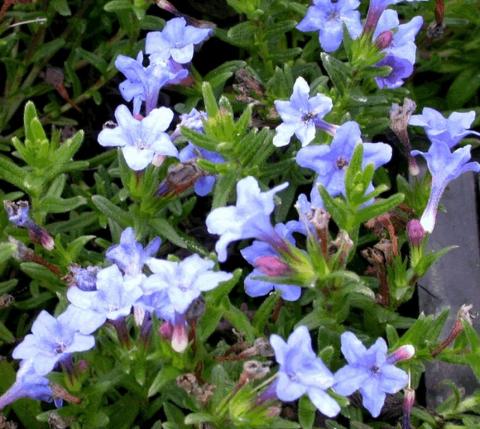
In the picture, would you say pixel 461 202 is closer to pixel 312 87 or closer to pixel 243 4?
pixel 312 87

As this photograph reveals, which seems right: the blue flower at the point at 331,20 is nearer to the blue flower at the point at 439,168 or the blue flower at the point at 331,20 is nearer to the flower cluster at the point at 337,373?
the blue flower at the point at 439,168

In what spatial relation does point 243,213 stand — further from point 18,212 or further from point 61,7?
point 61,7

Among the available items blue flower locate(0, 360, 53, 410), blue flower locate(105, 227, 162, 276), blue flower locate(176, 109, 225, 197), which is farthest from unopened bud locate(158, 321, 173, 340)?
blue flower locate(176, 109, 225, 197)

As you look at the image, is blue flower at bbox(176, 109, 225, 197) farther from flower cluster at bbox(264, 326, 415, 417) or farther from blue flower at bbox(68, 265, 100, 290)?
flower cluster at bbox(264, 326, 415, 417)

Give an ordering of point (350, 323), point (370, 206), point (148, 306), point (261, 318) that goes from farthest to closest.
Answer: point (350, 323) → point (261, 318) → point (370, 206) → point (148, 306)

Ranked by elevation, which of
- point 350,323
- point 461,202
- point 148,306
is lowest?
point 350,323

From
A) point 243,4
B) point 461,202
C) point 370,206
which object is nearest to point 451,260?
point 461,202

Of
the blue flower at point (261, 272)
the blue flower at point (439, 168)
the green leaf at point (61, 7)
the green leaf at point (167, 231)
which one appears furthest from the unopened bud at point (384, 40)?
the green leaf at point (61, 7)
